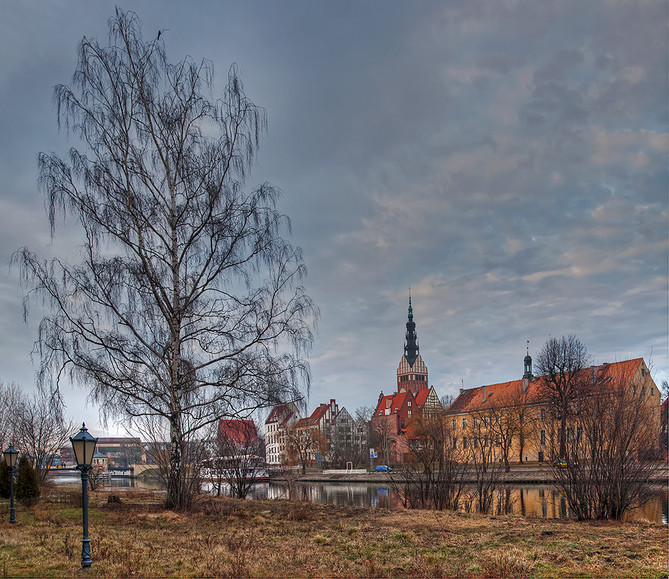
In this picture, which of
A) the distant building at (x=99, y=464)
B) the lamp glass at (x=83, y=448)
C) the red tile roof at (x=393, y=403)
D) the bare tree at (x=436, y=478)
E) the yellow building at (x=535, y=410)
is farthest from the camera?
the red tile roof at (x=393, y=403)

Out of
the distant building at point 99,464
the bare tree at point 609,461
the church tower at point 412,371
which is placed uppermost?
the church tower at point 412,371

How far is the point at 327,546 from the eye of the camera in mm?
11117

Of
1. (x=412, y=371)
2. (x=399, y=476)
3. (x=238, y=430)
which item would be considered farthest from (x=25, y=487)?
(x=412, y=371)

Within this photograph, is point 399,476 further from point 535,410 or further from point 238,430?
point 238,430

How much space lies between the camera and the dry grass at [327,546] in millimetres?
8758

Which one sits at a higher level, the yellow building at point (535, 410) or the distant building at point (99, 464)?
the yellow building at point (535, 410)

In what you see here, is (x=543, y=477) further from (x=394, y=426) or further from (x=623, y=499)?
(x=394, y=426)

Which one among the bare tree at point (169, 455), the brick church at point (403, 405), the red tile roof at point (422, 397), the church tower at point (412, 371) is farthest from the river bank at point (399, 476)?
the church tower at point (412, 371)

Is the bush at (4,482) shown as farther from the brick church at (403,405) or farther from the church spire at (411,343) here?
the church spire at (411,343)

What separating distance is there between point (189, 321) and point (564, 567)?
1297 cm

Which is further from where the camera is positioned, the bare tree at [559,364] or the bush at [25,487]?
the bare tree at [559,364]

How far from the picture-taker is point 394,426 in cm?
9931

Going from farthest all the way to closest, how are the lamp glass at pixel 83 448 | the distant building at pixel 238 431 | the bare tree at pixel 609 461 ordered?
the distant building at pixel 238 431
the bare tree at pixel 609 461
the lamp glass at pixel 83 448

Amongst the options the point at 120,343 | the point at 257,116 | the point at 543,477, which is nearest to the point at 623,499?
the point at 120,343
